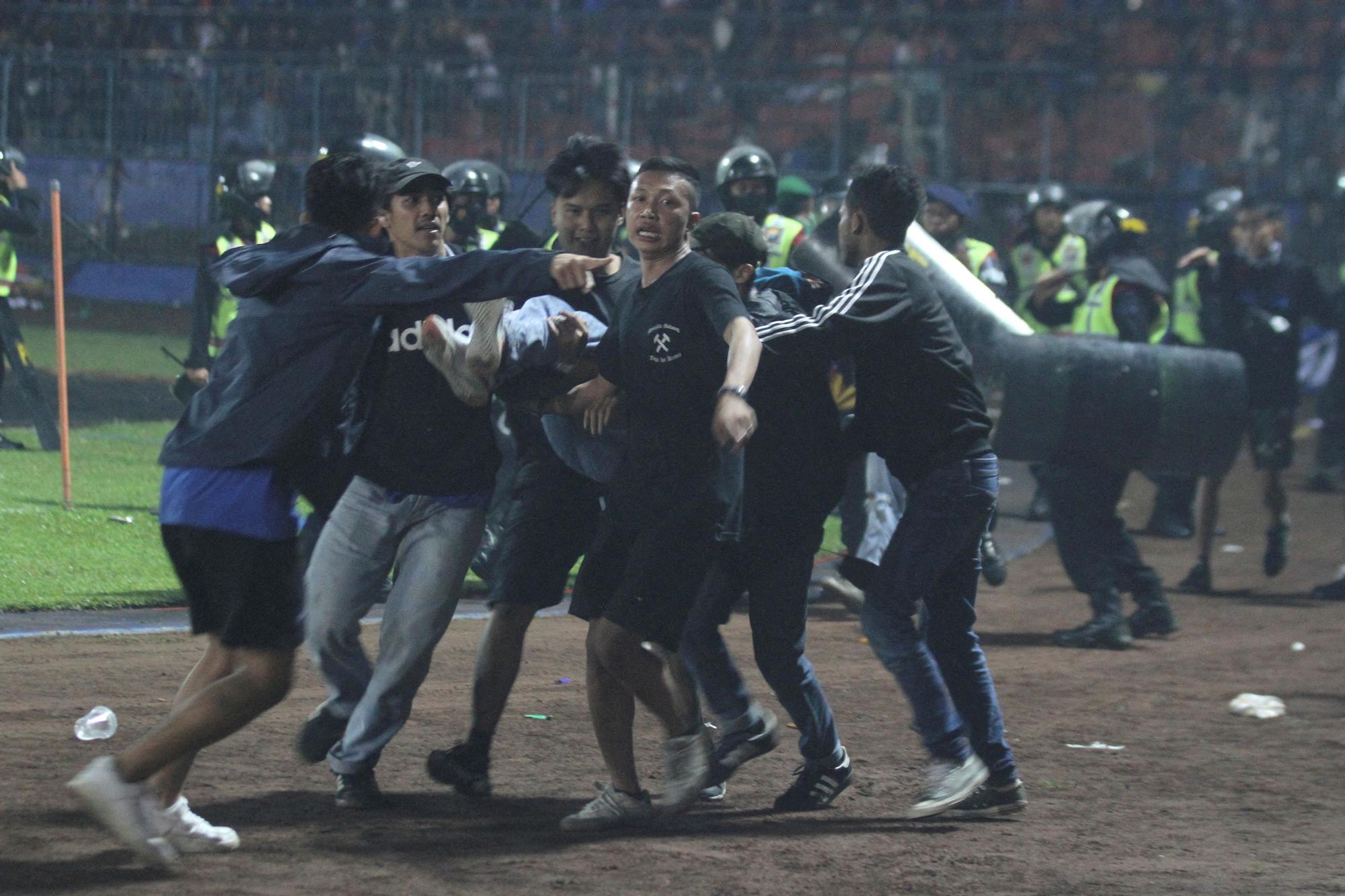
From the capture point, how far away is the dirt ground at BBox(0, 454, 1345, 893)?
14.3 feet

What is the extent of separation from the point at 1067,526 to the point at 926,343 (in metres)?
3.52

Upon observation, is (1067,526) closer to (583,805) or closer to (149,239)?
(583,805)

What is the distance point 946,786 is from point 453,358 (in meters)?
1.89

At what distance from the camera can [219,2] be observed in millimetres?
19547

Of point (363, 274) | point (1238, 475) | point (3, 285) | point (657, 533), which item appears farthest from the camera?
point (1238, 475)

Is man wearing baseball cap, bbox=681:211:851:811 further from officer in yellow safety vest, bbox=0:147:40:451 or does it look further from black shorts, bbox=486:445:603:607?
officer in yellow safety vest, bbox=0:147:40:451

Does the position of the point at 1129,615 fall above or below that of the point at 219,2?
below

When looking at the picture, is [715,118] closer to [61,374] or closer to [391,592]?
[61,374]

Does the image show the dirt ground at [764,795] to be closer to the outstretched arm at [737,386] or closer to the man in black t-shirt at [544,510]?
the man in black t-shirt at [544,510]

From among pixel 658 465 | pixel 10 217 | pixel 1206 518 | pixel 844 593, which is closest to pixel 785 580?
pixel 658 465

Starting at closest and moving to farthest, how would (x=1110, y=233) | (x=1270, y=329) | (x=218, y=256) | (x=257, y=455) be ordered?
1. (x=257, y=455)
2. (x=1110, y=233)
3. (x=218, y=256)
4. (x=1270, y=329)

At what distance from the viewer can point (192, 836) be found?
14.4 feet

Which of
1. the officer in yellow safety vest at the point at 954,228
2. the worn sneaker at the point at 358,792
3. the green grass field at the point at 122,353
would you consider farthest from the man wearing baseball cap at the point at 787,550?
the green grass field at the point at 122,353

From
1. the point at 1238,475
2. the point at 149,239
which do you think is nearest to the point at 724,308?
the point at 1238,475
